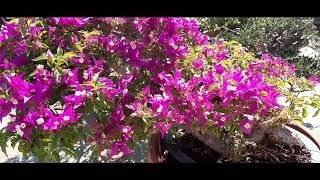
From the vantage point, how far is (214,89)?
1533 millimetres

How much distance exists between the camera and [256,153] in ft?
6.20

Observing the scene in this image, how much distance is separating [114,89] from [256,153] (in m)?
0.81

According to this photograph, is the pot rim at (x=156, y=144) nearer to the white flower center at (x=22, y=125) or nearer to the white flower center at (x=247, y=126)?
the white flower center at (x=247, y=126)

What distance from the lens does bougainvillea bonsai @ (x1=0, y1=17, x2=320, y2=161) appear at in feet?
4.71

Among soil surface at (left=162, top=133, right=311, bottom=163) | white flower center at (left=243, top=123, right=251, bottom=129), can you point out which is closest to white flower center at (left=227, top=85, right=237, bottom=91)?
white flower center at (left=243, top=123, right=251, bottom=129)

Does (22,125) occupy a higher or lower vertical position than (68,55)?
lower

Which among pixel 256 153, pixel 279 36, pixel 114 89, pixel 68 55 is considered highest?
pixel 279 36

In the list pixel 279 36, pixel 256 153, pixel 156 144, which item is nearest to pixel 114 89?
pixel 156 144

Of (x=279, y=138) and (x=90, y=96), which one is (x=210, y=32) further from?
(x=90, y=96)

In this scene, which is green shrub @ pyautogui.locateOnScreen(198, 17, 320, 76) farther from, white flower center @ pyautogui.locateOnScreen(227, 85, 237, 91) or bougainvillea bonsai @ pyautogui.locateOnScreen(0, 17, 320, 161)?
white flower center @ pyautogui.locateOnScreen(227, 85, 237, 91)

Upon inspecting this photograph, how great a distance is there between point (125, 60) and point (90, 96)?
0.39 metres

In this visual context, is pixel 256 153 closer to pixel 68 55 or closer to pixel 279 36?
pixel 68 55

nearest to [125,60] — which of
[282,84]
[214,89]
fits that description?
[214,89]

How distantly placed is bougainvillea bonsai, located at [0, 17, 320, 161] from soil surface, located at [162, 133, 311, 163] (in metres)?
0.14
